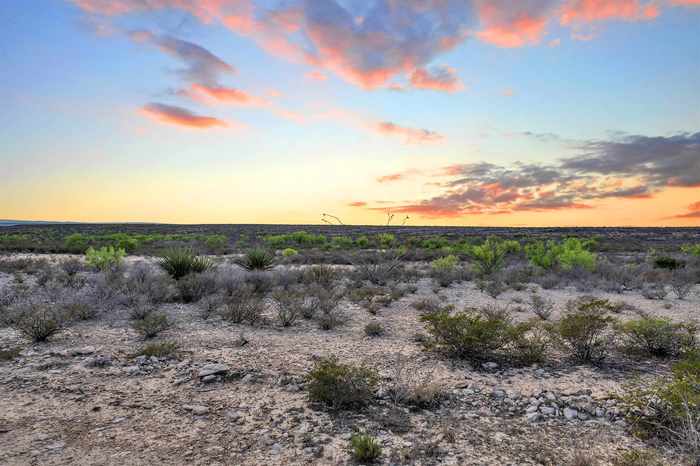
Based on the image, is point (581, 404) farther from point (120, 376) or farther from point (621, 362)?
point (120, 376)

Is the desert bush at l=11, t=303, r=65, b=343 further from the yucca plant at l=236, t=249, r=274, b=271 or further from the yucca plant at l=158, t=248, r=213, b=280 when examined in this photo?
the yucca plant at l=236, t=249, r=274, b=271

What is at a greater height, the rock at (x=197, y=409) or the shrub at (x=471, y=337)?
the shrub at (x=471, y=337)

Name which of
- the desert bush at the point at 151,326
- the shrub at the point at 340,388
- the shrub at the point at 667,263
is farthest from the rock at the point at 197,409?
the shrub at the point at 667,263

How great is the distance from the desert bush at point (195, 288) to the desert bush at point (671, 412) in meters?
9.35

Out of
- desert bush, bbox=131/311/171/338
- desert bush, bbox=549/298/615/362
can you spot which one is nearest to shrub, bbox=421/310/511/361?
desert bush, bbox=549/298/615/362

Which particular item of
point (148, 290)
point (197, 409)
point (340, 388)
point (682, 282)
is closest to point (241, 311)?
point (148, 290)

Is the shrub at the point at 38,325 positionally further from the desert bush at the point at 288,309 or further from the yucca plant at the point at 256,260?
the yucca plant at the point at 256,260

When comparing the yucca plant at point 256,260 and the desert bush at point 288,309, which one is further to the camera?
the yucca plant at point 256,260

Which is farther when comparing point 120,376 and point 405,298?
point 405,298

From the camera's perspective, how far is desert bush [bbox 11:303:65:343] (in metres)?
7.51

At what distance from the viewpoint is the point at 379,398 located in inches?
214

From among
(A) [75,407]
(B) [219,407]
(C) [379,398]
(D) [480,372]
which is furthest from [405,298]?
(A) [75,407]

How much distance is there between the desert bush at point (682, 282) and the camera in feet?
42.9

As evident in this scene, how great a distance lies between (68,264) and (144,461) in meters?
14.4
